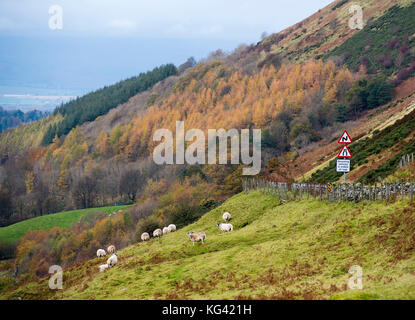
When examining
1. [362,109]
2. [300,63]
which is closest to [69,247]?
[362,109]

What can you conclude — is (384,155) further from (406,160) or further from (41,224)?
(41,224)

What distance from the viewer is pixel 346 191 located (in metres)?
28.1

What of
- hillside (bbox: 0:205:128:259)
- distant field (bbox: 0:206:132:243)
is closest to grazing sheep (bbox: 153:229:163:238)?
hillside (bbox: 0:205:128:259)

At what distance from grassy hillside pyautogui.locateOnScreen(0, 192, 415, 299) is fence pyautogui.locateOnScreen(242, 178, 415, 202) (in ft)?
2.21

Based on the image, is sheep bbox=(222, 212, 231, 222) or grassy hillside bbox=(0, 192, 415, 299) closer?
grassy hillside bbox=(0, 192, 415, 299)

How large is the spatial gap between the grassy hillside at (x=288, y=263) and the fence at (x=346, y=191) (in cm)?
67

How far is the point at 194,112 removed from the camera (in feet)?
530

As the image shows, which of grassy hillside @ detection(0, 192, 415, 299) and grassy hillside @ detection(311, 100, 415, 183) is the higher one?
grassy hillside @ detection(311, 100, 415, 183)

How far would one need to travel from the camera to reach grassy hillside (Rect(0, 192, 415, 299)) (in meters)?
16.2

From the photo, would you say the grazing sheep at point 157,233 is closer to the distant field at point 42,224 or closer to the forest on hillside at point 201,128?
the forest on hillside at point 201,128

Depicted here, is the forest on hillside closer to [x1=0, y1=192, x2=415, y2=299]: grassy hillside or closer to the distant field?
the distant field

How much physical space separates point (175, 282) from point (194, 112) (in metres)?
142

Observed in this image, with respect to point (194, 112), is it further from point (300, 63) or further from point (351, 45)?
point (351, 45)
